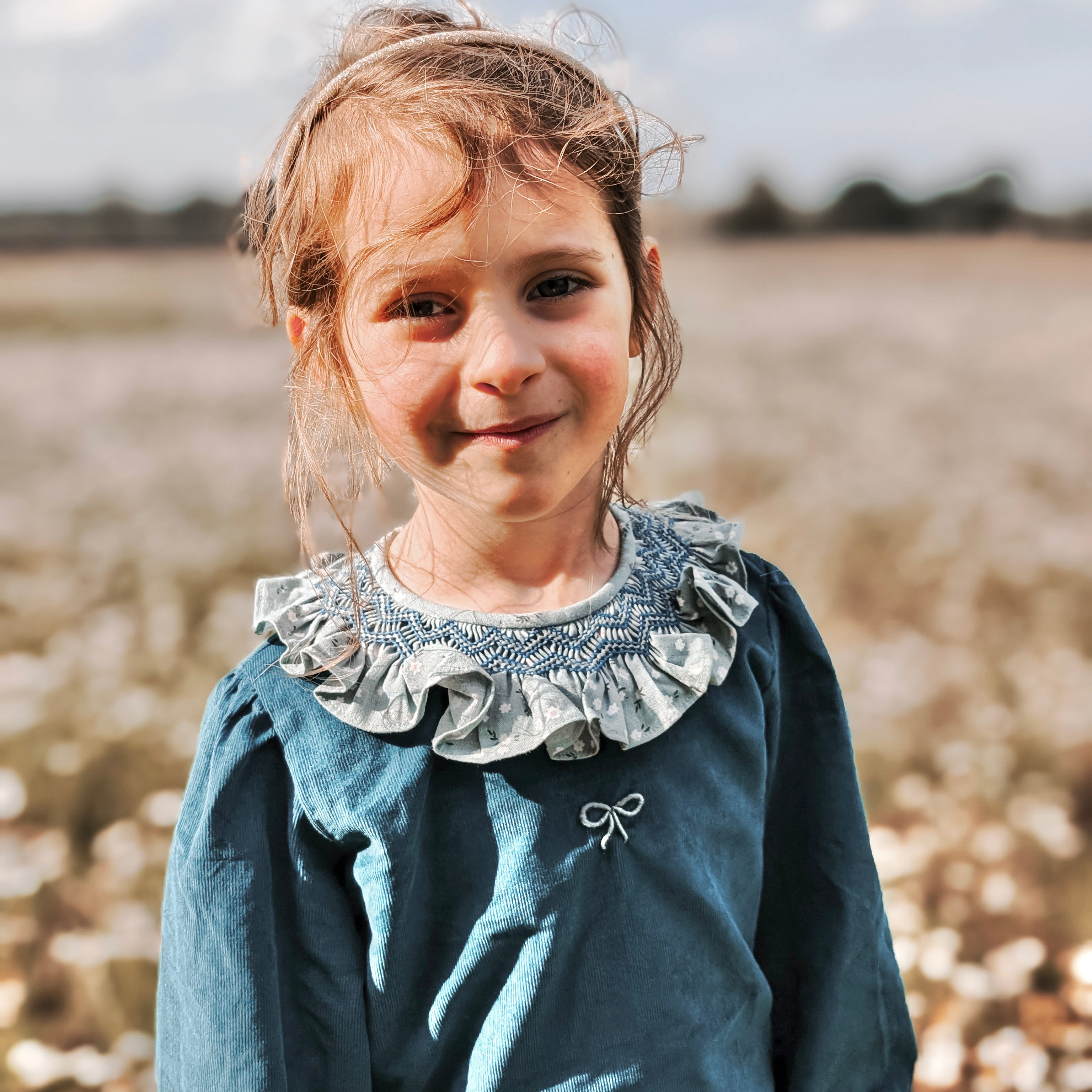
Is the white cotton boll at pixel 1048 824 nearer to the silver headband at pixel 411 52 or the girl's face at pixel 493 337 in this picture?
the girl's face at pixel 493 337

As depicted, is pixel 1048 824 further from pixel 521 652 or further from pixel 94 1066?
pixel 94 1066

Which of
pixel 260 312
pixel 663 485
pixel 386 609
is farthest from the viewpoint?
pixel 663 485

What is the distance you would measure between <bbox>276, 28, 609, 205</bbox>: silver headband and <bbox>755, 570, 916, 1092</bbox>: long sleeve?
1.98 feet

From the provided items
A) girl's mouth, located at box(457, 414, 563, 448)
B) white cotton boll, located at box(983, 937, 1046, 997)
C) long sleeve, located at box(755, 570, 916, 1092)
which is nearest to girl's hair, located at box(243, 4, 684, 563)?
girl's mouth, located at box(457, 414, 563, 448)

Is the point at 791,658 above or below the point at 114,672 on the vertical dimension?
above

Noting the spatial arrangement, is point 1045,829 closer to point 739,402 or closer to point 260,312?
point 739,402

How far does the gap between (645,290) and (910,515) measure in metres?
2.74

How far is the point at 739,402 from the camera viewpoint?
13.3 feet

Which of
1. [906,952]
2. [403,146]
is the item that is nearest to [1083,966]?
[906,952]

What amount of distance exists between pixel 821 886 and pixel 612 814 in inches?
14.6

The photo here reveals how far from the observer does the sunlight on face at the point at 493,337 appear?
88 centimetres

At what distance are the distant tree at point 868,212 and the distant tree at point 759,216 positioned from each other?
7.5 inches

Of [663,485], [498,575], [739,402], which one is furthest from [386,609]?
[739,402]

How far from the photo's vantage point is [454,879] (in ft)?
3.17
